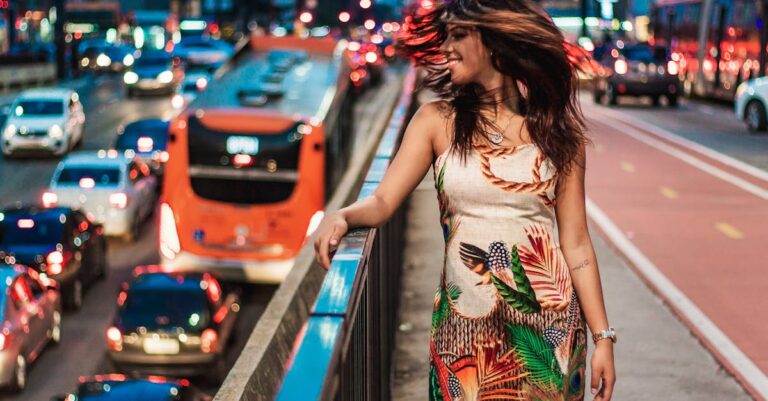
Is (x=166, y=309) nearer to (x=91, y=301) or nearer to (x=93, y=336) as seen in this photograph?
(x=93, y=336)

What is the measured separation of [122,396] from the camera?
13312 millimetres

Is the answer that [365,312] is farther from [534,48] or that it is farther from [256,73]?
[256,73]

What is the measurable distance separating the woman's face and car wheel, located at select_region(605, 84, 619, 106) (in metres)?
42.2

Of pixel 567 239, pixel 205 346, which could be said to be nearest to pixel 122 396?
pixel 205 346

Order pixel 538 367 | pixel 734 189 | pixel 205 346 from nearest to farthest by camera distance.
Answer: pixel 538 367 → pixel 205 346 → pixel 734 189

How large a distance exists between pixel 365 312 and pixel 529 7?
1464mm

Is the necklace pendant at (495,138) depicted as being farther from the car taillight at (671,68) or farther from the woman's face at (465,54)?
the car taillight at (671,68)

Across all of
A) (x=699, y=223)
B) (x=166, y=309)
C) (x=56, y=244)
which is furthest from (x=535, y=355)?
(x=56, y=244)

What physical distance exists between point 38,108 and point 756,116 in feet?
64.0

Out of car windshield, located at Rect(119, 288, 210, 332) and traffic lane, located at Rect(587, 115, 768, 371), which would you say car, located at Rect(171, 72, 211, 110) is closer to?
traffic lane, located at Rect(587, 115, 768, 371)

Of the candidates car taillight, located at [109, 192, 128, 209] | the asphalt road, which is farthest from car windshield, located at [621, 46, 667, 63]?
car taillight, located at [109, 192, 128, 209]

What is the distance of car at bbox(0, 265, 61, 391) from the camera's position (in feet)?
59.0

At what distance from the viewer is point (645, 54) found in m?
46.1

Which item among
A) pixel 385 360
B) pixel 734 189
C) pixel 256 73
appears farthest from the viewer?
pixel 256 73
